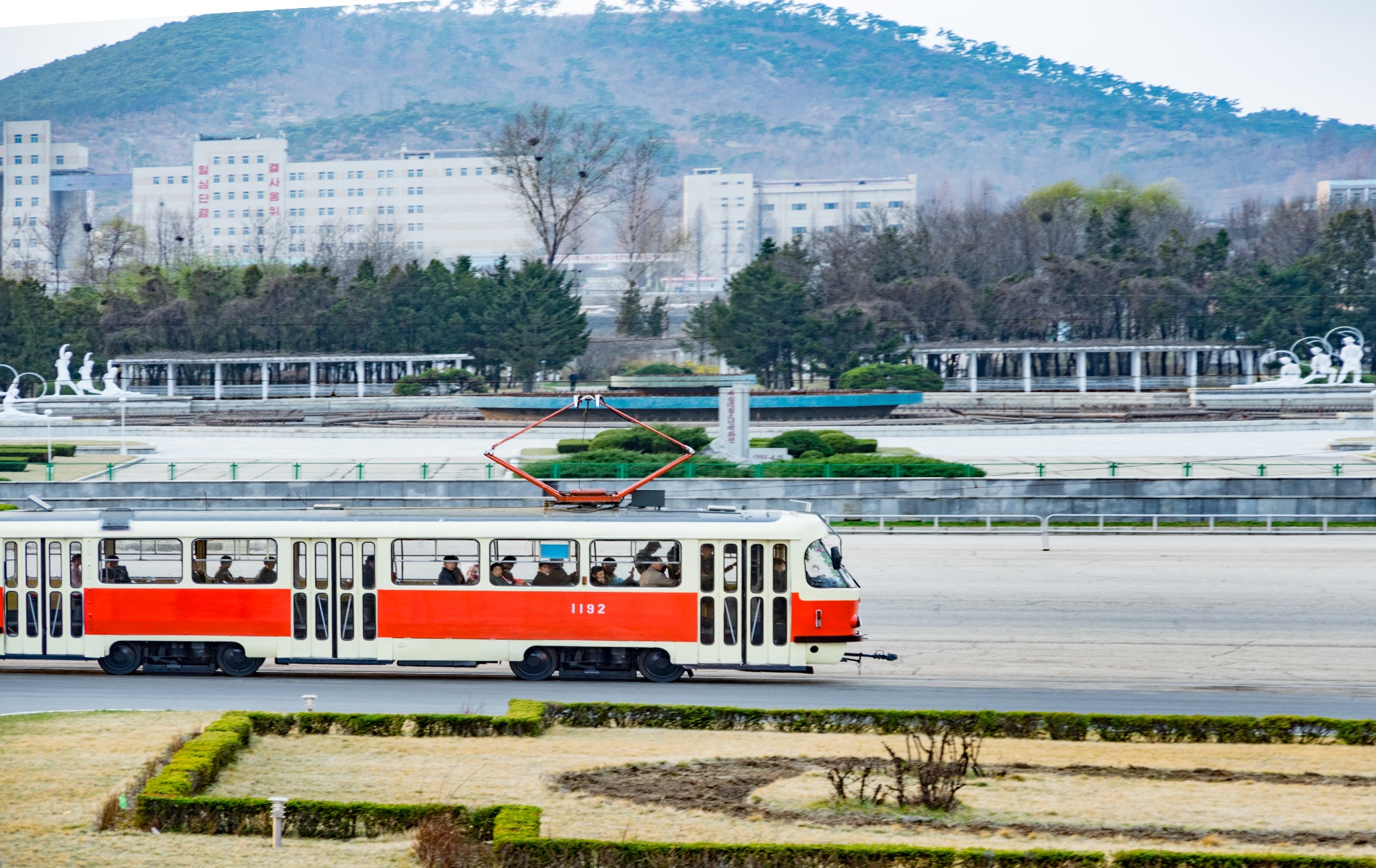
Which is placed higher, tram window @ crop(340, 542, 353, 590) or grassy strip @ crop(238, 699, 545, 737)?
tram window @ crop(340, 542, 353, 590)

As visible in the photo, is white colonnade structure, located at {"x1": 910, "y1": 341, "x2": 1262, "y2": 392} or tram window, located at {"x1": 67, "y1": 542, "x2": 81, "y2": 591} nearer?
tram window, located at {"x1": 67, "y1": 542, "x2": 81, "y2": 591}

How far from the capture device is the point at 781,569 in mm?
17719

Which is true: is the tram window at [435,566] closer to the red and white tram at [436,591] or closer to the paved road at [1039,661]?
the red and white tram at [436,591]

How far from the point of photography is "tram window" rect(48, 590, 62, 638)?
1867 cm

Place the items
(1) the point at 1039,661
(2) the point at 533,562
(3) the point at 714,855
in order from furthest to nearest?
1. (1) the point at 1039,661
2. (2) the point at 533,562
3. (3) the point at 714,855

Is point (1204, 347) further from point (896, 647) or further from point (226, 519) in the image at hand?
point (226, 519)

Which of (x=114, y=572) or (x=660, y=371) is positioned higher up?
(x=660, y=371)

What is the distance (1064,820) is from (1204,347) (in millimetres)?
73359

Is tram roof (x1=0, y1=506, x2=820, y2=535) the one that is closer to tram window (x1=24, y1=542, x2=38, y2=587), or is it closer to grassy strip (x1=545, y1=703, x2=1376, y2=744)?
tram window (x1=24, y1=542, x2=38, y2=587)

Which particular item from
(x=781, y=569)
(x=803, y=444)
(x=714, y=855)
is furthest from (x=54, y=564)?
(x=803, y=444)

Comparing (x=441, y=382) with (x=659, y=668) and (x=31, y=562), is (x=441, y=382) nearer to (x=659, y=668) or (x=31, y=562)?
(x=31, y=562)

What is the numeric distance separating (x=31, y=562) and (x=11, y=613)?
2.50ft

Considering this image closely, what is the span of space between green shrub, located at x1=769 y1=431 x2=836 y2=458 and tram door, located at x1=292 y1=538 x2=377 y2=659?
26.4 m

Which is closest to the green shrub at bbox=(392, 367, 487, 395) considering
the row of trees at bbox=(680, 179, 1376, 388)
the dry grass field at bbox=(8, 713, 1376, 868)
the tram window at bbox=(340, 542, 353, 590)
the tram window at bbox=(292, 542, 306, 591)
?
the row of trees at bbox=(680, 179, 1376, 388)
